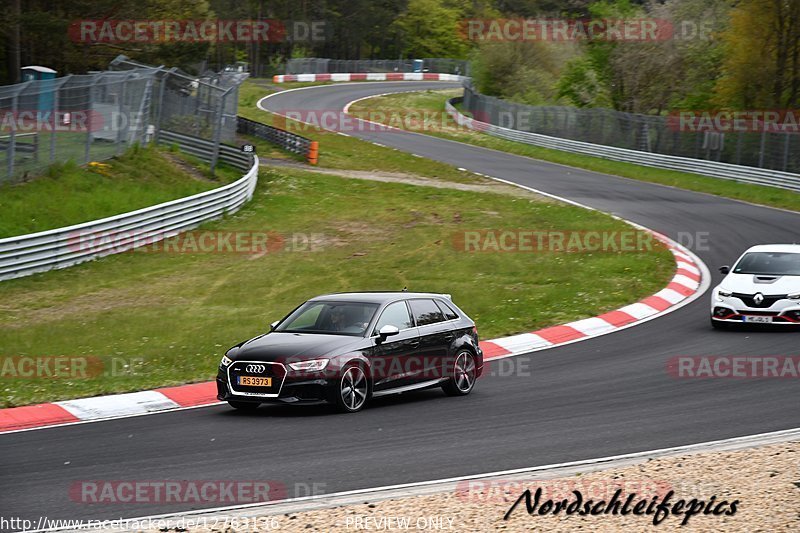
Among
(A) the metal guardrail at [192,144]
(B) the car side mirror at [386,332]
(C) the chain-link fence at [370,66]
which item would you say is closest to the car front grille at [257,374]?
(B) the car side mirror at [386,332]

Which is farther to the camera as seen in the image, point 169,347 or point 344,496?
point 169,347

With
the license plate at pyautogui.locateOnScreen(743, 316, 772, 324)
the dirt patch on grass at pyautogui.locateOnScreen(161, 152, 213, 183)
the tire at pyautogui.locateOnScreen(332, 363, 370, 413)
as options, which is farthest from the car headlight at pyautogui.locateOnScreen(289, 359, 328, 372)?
the dirt patch on grass at pyautogui.locateOnScreen(161, 152, 213, 183)

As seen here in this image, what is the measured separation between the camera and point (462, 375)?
13656 millimetres

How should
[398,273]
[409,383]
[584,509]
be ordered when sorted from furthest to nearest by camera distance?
[398,273]
[409,383]
[584,509]

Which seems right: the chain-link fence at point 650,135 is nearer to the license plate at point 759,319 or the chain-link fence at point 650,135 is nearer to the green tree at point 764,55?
the green tree at point 764,55

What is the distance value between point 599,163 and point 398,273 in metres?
25.1

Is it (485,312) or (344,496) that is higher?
(344,496)

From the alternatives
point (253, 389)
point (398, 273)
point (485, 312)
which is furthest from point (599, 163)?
point (253, 389)

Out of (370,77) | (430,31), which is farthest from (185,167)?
(430,31)

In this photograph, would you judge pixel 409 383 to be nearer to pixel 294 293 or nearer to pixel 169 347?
pixel 169 347

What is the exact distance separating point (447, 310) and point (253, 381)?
3308 mm

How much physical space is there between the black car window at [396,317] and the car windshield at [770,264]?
8697 millimetres

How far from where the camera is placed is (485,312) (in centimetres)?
2003

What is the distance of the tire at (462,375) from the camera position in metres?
13.5
